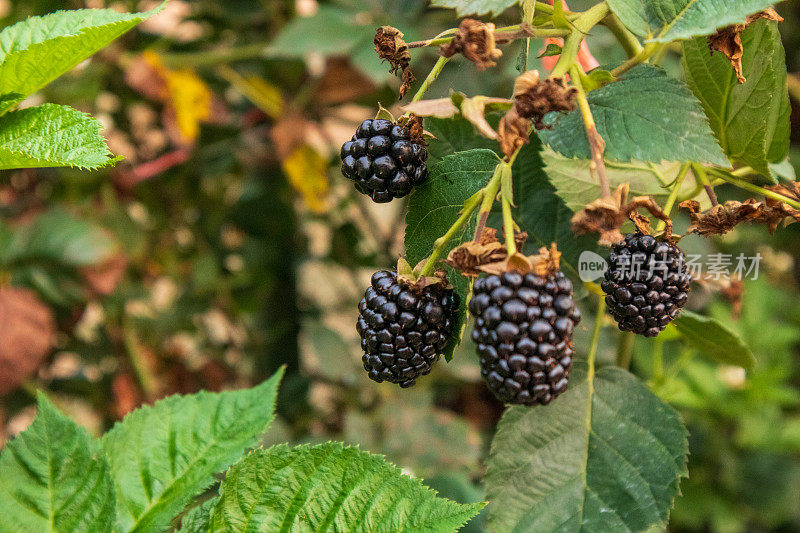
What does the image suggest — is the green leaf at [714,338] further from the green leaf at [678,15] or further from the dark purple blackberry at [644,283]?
the green leaf at [678,15]

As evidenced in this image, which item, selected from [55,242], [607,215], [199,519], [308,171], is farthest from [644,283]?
[55,242]

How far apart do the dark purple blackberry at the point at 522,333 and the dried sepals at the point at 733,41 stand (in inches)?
8.9

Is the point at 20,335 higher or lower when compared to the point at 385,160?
lower

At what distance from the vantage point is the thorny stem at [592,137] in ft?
1.30

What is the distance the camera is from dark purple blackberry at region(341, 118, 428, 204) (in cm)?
46

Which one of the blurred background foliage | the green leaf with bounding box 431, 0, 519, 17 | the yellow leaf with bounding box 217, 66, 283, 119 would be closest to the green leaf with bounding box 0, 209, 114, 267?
the blurred background foliage

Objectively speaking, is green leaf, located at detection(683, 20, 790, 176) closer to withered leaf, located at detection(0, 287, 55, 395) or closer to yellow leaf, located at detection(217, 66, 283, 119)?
yellow leaf, located at detection(217, 66, 283, 119)

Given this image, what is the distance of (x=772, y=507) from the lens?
1248 millimetres

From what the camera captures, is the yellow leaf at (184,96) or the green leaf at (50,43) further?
the yellow leaf at (184,96)

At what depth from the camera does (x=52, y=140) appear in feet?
1.40

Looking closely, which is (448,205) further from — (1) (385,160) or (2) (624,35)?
(2) (624,35)

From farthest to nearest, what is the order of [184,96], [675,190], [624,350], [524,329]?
[184,96], [624,350], [675,190], [524,329]

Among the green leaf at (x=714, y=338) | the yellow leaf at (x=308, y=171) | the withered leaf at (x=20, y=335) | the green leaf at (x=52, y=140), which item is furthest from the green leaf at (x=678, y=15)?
the withered leaf at (x=20, y=335)

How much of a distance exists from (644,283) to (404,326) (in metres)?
0.17
